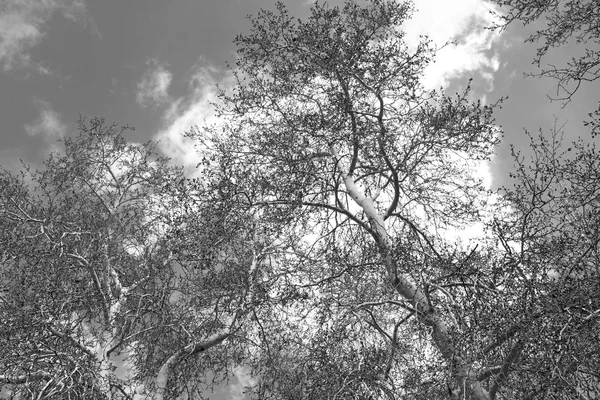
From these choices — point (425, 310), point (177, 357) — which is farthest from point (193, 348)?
point (425, 310)

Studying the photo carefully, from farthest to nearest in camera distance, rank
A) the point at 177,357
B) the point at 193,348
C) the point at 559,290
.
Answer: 1. the point at 177,357
2. the point at 193,348
3. the point at 559,290

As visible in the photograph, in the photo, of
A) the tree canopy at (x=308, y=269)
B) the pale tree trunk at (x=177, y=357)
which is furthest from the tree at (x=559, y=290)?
the pale tree trunk at (x=177, y=357)

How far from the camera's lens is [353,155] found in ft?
29.9

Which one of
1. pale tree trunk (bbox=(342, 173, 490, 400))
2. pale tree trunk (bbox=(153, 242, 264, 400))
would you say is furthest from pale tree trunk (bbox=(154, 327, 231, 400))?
pale tree trunk (bbox=(342, 173, 490, 400))

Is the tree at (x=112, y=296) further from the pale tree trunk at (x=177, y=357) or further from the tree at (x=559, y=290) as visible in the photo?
the tree at (x=559, y=290)

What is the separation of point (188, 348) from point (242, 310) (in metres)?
1.28

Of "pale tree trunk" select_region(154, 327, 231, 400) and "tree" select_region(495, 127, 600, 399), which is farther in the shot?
"pale tree trunk" select_region(154, 327, 231, 400)

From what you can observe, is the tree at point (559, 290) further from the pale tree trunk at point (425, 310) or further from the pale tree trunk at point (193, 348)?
the pale tree trunk at point (193, 348)

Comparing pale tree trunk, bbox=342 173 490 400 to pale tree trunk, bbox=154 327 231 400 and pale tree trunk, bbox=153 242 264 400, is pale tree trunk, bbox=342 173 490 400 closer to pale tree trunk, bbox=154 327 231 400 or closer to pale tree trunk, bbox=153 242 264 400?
pale tree trunk, bbox=153 242 264 400

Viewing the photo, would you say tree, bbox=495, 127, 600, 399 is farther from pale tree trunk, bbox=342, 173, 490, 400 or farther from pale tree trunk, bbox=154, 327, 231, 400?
pale tree trunk, bbox=154, 327, 231, 400

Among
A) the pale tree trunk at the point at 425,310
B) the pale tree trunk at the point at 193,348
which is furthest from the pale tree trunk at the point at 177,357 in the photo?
the pale tree trunk at the point at 425,310

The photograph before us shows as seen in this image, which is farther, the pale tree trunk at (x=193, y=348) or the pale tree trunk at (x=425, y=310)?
the pale tree trunk at (x=193, y=348)

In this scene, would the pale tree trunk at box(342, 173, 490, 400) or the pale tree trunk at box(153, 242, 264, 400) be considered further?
the pale tree trunk at box(153, 242, 264, 400)

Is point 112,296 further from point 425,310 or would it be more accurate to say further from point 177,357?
point 425,310
